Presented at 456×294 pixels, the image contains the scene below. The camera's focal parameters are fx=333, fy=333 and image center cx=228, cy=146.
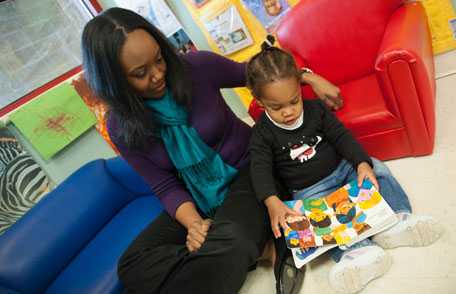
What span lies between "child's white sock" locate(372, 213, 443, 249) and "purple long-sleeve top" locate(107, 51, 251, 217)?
0.54m

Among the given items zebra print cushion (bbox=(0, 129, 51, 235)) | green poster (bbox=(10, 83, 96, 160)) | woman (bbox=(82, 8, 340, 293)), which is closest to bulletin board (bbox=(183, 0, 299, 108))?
woman (bbox=(82, 8, 340, 293))

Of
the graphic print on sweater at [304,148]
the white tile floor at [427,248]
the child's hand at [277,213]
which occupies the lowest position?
the white tile floor at [427,248]

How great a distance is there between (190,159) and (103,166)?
0.63 metres

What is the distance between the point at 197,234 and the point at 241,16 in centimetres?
131

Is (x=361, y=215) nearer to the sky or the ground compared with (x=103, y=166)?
nearer to the ground

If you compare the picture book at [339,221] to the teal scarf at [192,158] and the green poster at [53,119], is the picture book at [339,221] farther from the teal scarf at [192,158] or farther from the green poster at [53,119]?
the green poster at [53,119]

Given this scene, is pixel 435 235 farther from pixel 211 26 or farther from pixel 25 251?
pixel 211 26

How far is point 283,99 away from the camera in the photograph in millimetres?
1033

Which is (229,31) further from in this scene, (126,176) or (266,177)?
(266,177)

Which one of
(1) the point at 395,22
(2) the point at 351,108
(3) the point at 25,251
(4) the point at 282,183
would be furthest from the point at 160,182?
(1) the point at 395,22

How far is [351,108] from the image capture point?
4.21ft

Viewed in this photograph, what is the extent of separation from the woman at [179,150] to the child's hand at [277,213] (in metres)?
0.04

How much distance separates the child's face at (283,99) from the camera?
1021mm

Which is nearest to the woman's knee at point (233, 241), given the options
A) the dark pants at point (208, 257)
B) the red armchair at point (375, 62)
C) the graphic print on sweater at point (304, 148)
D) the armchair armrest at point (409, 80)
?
the dark pants at point (208, 257)
